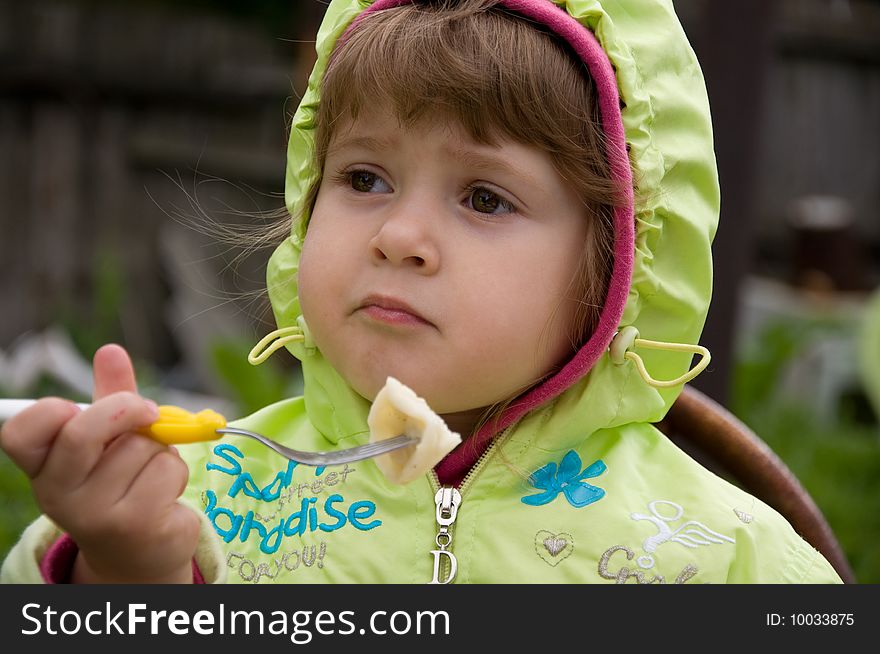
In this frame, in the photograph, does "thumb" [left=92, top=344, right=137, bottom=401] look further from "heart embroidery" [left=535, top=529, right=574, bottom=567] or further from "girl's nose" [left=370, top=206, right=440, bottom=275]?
"heart embroidery" [left=535, top=529, right=574, bottom=567]

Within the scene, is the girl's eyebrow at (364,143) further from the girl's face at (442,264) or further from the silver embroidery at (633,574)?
the silver embroidery at (633,574)

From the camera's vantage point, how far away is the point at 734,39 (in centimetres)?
283

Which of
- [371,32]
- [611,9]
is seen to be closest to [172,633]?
[371,32]

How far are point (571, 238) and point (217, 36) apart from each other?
4.61 meters

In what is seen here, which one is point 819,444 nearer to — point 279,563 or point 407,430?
point 279,563

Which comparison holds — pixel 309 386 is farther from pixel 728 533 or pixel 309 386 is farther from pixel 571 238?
pixel 728 533

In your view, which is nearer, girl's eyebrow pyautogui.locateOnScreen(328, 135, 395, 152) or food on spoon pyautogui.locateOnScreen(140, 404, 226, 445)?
food on spoon pyautogui.locateOnScreen(140, 404, 226, 445)

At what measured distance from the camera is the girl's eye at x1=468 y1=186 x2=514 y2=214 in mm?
1464

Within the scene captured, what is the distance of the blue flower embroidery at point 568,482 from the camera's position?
155 centimetres

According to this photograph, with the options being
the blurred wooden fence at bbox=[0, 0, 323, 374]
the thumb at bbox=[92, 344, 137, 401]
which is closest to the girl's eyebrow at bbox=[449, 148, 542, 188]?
the thumb at bbox=[92, 344, 137, 401]

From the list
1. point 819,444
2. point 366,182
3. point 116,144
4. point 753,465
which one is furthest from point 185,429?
point 116,144

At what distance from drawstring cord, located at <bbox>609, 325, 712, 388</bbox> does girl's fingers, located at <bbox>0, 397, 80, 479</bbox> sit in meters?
0.75

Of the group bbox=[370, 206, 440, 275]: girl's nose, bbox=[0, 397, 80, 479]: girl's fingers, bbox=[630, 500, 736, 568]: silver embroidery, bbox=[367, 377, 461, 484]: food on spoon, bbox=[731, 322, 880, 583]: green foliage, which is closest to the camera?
bbox=[0, 397, 80, 479]: girl's fingers

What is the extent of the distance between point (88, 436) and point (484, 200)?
584 millimetres
